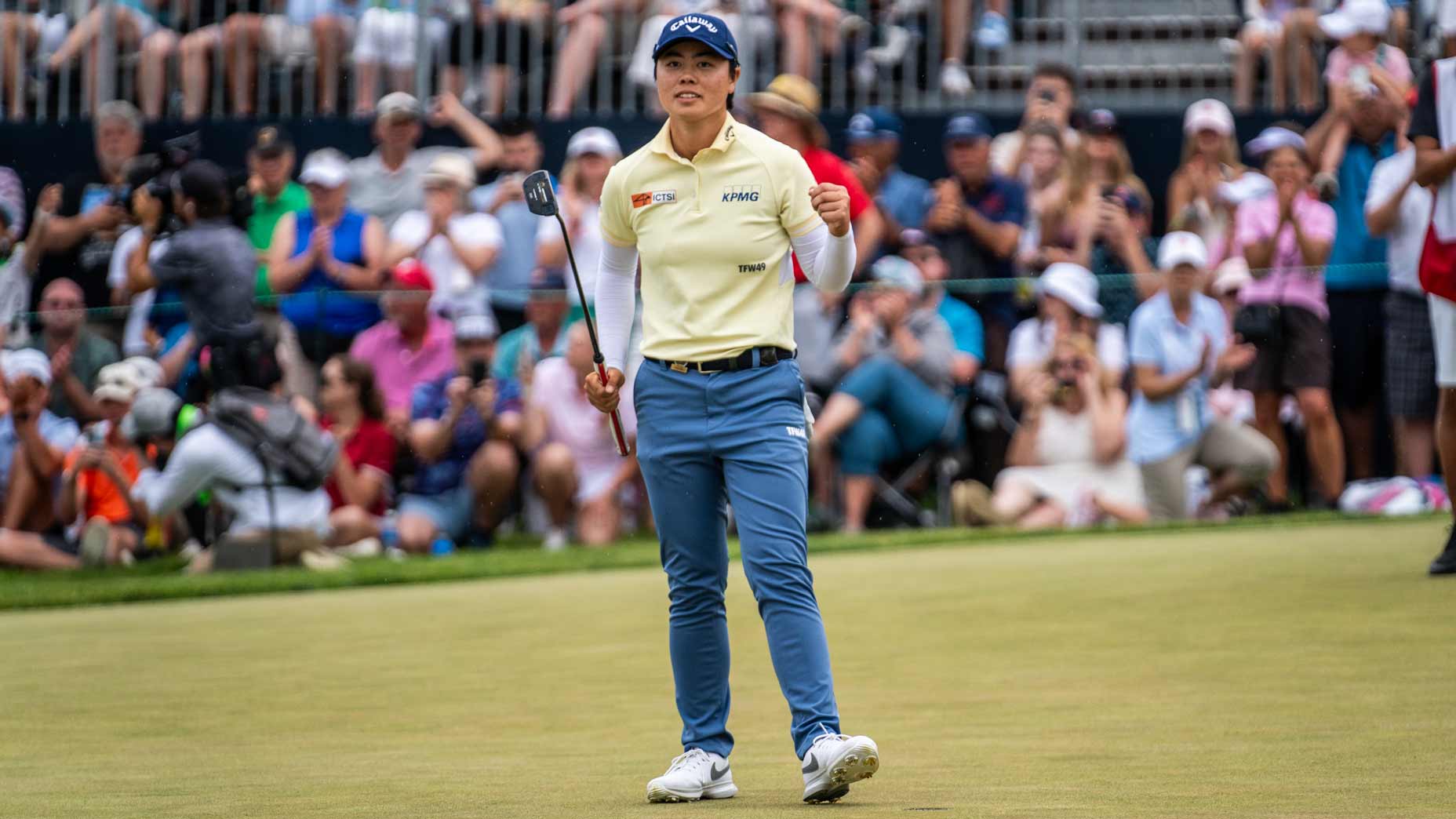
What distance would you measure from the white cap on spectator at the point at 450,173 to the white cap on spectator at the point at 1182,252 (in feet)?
17.4

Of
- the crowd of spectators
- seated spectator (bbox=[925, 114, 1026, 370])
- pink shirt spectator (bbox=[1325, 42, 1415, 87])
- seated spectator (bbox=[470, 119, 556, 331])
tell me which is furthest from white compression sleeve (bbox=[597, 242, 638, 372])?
pink shirt spectator (bbox=[1325, 42, 1415, 87])

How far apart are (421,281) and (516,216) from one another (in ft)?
3.70

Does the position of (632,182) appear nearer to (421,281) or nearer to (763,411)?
(763,411)

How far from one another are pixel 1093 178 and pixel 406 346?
529 centimetres

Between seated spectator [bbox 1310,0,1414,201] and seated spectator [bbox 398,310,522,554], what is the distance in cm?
610

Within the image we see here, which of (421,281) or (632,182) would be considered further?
(421,281)

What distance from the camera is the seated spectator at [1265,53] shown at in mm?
16844

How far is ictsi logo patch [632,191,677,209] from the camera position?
5738 mm

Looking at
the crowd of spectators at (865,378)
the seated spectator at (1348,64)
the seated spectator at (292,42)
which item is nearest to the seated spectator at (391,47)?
the seated spectator at (292,42)

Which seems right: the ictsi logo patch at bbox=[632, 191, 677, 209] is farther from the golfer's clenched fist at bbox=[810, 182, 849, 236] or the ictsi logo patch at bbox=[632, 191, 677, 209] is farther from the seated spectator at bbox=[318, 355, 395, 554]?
the seated spectator at bbox=[318, 355, 395, 554]

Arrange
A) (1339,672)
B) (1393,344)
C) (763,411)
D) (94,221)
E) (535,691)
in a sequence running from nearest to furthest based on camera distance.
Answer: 1. (763,411)
2. (1339,672)
3. (535,691)
4. (1393,344)
5. (94,221)

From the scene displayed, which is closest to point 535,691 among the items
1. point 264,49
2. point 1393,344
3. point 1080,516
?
point 1080,516

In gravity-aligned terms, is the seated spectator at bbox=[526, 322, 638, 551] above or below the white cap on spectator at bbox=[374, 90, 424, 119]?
below

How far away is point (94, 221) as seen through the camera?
16.6m
